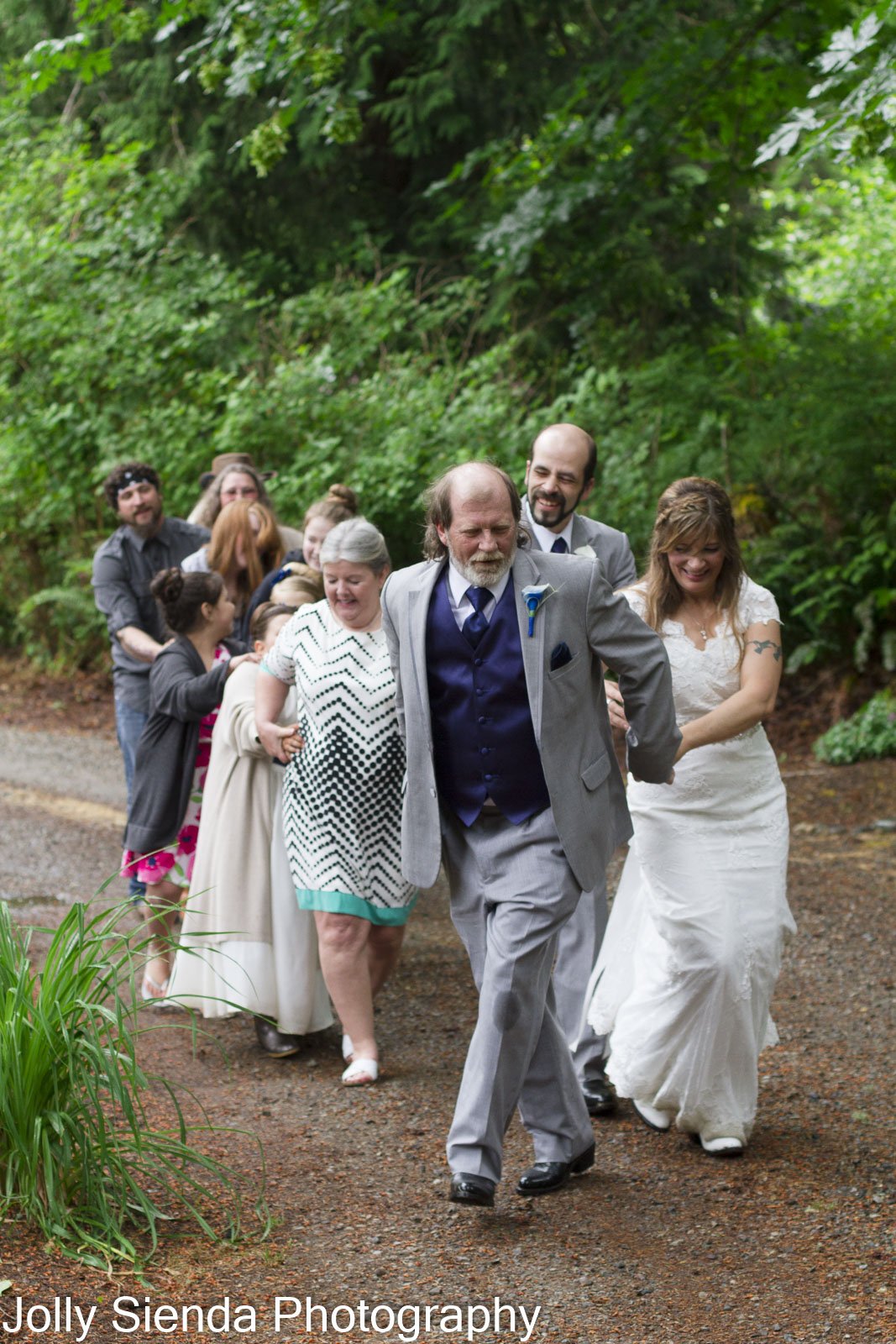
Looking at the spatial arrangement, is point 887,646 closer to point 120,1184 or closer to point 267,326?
point 267,326

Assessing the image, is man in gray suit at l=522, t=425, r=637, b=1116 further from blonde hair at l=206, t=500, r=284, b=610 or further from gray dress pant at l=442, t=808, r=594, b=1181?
blonde hair at l=206, t=500, r=284, b=610

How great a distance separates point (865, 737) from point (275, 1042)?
239 inches

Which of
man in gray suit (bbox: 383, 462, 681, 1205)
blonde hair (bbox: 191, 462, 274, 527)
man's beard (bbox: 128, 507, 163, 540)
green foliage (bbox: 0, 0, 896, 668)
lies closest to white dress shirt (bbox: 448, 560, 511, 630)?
man in gray suit (bbox: 383, 462, 681, 1205)

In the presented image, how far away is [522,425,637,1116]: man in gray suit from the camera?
16.5 ft

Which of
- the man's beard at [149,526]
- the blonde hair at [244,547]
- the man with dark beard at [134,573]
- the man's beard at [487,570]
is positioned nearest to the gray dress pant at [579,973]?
the man's beard at [487,570]

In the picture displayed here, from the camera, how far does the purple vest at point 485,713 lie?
4.09 m

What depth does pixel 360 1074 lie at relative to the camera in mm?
5352

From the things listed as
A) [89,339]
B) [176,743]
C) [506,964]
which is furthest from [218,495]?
[89,339]

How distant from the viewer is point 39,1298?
11.0 feet

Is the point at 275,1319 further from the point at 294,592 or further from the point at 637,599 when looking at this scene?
the point at 294,592

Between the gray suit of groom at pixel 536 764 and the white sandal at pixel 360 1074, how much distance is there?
48.4 inches

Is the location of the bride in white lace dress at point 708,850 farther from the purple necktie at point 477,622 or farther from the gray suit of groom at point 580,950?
the purple necktie at point 477,622

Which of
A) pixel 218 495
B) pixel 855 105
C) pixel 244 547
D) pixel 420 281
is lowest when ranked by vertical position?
pixel 244 547

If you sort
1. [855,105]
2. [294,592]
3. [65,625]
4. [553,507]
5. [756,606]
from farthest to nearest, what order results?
1. [65,625]
2. [855,105]
3. [294,592]
4. [553,507]
5. [756,606]
